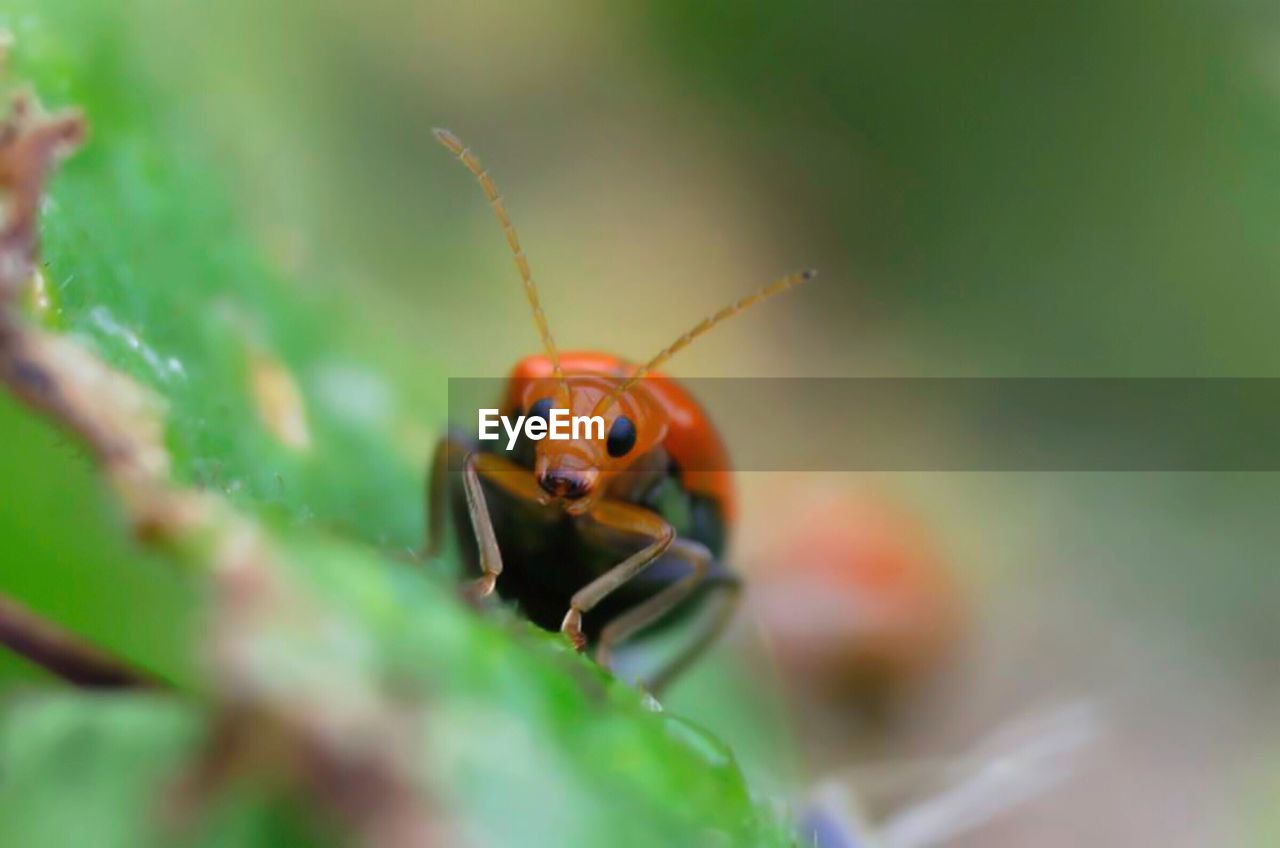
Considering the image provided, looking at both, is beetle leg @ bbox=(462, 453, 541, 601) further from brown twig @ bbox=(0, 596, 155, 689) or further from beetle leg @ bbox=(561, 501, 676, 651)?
brown twig @ bbox=(0, 596, 155, 689)

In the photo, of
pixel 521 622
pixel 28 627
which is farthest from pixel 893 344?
pixel 28 627

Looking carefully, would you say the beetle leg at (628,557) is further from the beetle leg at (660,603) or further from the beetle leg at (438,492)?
the beetle leg at (438,492)

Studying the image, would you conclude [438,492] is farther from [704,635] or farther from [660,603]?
[704,635]

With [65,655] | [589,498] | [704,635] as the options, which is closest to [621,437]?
[589,498]

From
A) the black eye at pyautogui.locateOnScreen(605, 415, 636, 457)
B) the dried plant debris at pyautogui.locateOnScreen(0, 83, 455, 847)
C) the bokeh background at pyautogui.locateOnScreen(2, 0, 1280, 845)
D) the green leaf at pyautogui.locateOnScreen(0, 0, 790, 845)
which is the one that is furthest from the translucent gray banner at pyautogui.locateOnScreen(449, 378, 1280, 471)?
the dried plant debris at pyautogui.locateOnScreen(0, 83, 455, 847)

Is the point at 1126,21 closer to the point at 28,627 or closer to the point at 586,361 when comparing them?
the point at 586,361
